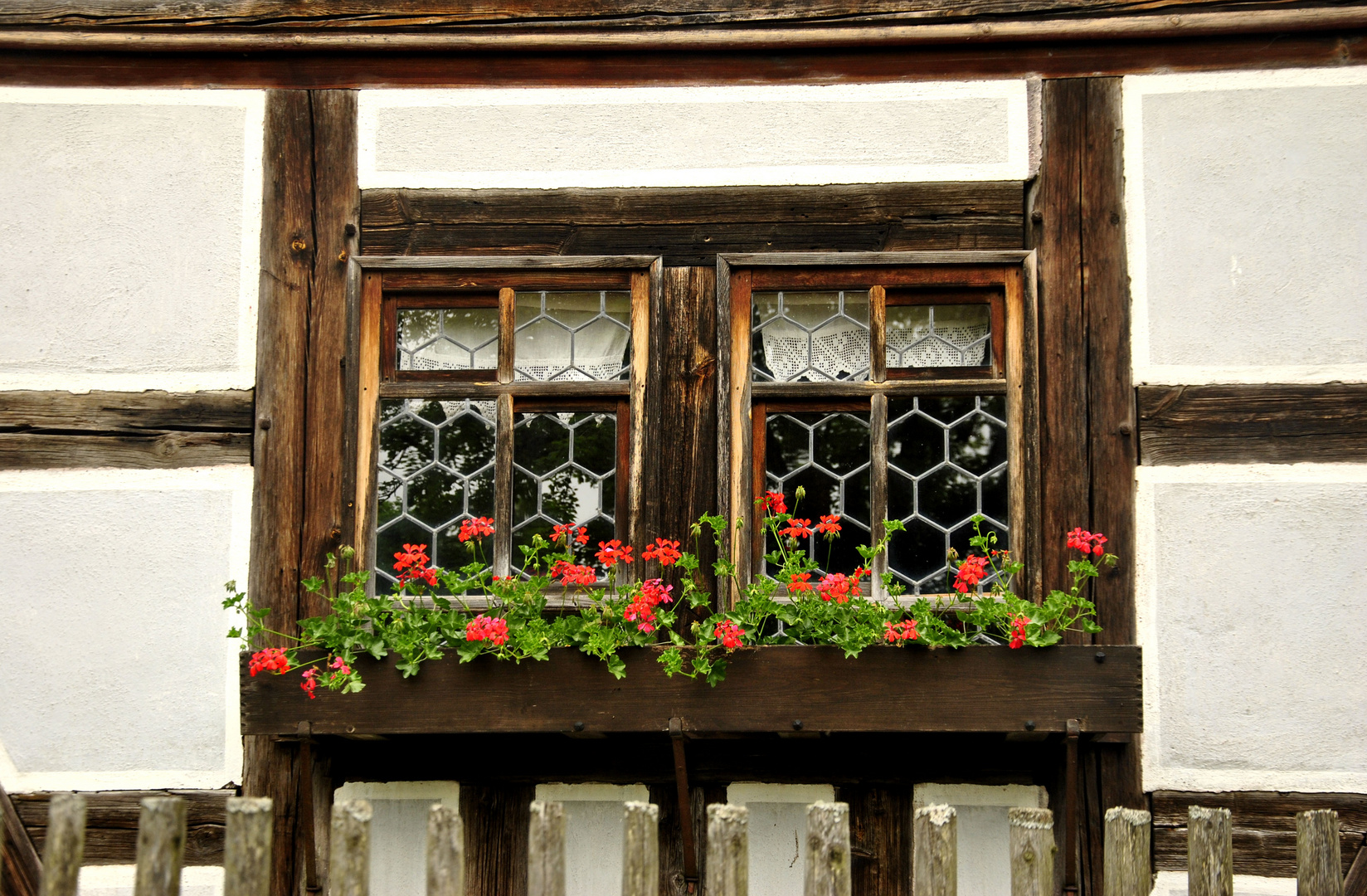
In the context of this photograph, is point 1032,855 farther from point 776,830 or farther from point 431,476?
point 431,476

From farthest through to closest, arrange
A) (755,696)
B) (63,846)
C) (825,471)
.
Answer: (825,471), (755,696), (63,846)

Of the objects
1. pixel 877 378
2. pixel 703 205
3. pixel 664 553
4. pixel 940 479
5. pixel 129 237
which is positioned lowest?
pixel 664 553

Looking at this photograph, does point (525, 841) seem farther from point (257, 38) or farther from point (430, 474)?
point (257, 38)

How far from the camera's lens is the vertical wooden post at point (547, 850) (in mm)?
2193

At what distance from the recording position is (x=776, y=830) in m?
3.54

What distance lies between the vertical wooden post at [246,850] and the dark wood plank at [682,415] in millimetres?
1580

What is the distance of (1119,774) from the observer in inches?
137

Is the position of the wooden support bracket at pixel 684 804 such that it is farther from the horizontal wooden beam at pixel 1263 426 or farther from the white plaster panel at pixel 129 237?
the white plaster panel at pixel 129 237

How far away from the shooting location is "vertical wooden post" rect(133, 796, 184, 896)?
2.21 meters

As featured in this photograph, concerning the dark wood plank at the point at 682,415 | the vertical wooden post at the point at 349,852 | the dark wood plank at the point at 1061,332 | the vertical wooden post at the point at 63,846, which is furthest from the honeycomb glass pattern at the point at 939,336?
the vertical wooden post at the point at 63,846

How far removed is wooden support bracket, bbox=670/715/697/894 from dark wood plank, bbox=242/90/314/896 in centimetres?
118

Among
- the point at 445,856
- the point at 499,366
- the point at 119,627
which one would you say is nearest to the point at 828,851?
the point at 445,856

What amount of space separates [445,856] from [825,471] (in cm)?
190

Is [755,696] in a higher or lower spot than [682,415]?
lower
